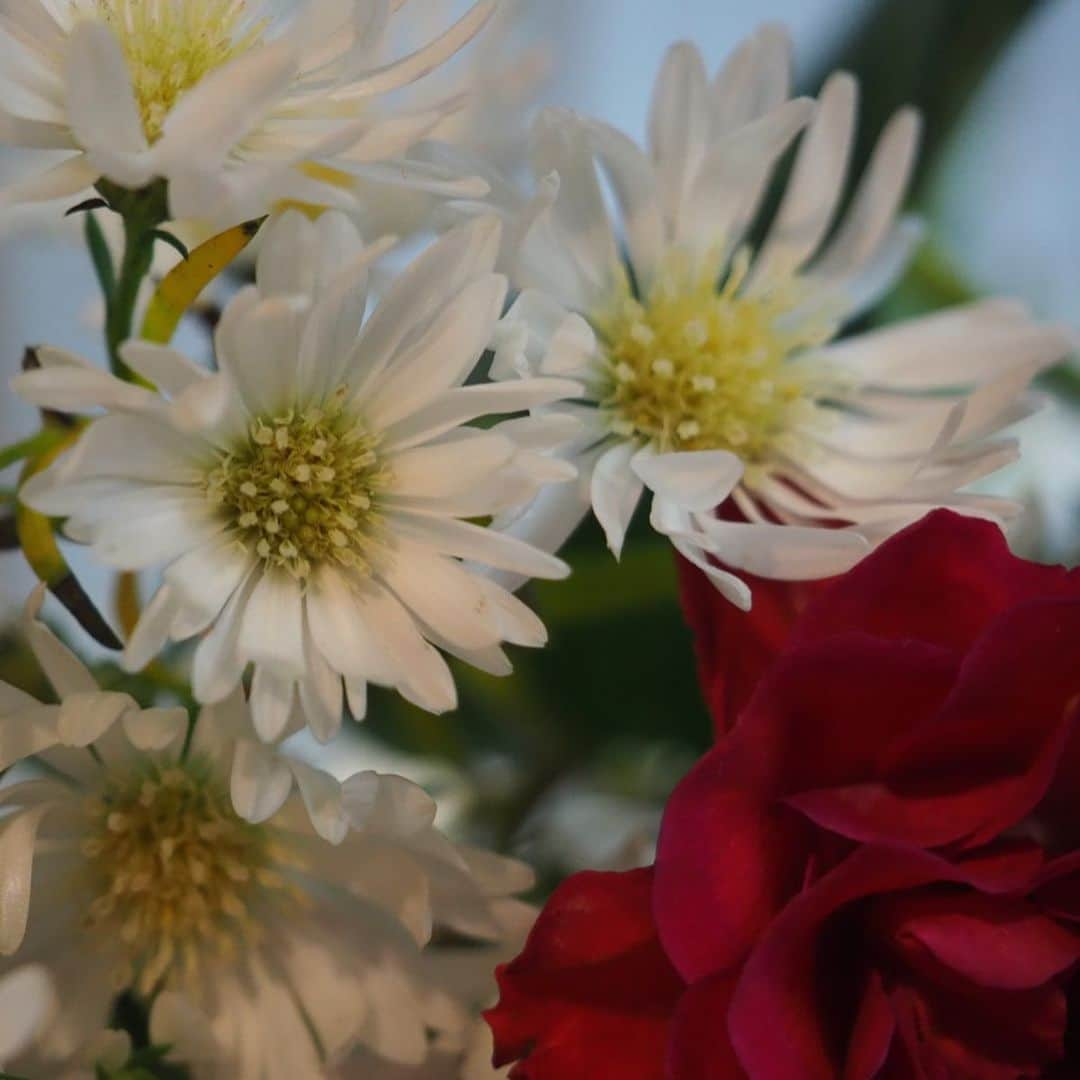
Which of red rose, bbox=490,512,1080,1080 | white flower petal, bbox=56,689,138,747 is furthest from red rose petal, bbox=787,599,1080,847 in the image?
white flower petal, bbox=56,689,138,747

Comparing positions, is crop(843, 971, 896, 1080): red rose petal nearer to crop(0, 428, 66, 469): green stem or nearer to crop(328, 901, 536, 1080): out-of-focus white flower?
crop(328, 901, 536, 1080): out-of-focus white flower

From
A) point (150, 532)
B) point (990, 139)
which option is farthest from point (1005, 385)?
point (990, 139)

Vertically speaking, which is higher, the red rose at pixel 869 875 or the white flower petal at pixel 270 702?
the white flower petal at pixel 270 702

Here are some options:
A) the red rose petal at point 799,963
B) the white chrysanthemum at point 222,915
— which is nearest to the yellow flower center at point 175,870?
the white chrysanthemum at point 222,915

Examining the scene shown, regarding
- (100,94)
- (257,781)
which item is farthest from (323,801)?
(100,94)

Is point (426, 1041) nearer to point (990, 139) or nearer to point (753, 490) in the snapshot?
point (753, 490)

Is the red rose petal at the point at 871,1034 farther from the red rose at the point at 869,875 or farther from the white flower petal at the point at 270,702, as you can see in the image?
the white flower petal at the point at 270,702

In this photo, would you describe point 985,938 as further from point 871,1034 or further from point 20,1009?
point 20,1009
